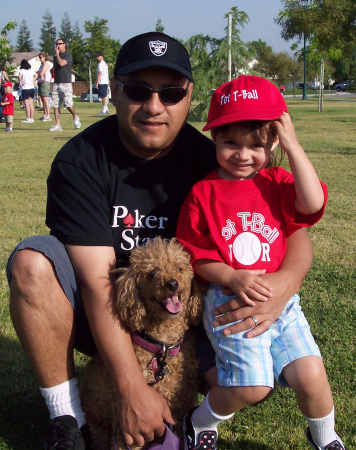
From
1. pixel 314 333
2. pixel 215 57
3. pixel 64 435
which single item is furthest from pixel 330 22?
pixel 64 435

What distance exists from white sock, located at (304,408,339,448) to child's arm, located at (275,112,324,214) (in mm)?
948

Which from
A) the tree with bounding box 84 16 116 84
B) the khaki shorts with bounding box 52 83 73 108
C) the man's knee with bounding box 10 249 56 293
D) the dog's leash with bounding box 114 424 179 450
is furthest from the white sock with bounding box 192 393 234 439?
the tree with bounding box 84 16 116 84

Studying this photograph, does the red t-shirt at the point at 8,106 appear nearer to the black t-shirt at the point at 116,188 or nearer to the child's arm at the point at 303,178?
the black t-shirt at the point at 116,188

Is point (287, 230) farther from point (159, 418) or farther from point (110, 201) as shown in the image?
point (159, 418)

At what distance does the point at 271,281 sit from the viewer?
2.44 meters

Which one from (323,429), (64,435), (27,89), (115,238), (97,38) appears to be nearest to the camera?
(323,429)

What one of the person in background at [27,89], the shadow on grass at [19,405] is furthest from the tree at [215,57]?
the shadow on grass at [19,405]

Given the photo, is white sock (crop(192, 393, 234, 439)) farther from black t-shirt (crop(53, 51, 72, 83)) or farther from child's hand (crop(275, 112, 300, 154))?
black t-shirt (crop(53, 51, 72, 83))

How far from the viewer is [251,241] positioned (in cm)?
251

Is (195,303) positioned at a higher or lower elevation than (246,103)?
lower

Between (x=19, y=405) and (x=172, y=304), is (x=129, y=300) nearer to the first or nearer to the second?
(x=172, y=304)

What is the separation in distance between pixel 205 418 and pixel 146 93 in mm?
1594

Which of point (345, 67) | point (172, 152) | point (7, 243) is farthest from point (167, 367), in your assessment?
point (345, 67)

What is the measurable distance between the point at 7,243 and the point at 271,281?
4.22m
